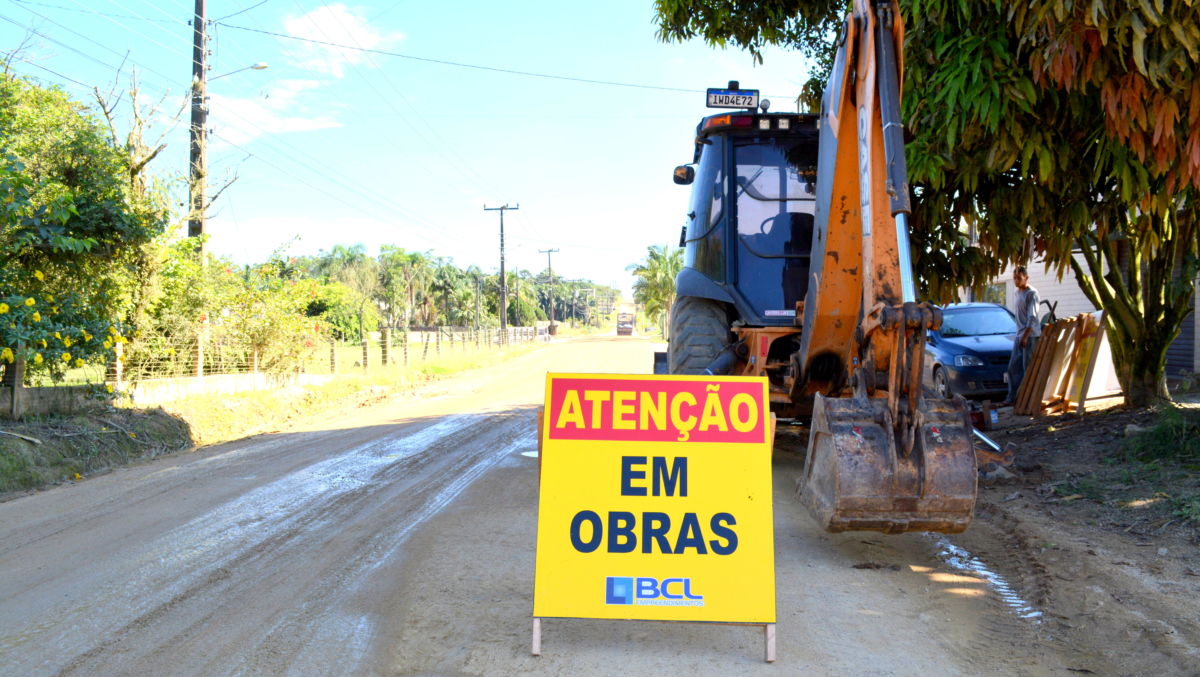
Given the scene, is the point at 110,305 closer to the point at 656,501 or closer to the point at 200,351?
the point at 200,351

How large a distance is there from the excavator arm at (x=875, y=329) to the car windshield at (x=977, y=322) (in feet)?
28.3

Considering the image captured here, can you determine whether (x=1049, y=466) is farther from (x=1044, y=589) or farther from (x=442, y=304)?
(x=442, y=304)

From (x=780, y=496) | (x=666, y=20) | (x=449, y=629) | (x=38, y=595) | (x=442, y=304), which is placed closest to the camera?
(x=449, y=629)

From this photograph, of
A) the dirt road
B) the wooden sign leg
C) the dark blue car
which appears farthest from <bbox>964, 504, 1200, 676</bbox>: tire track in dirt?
the dark blue car

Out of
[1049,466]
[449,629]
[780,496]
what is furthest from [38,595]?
[1049,466]

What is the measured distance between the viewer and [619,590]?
376 cm

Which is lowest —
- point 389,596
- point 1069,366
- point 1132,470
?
point 389,596

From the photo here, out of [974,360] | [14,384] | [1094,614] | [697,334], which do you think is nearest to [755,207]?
[697,334]

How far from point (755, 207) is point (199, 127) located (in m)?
11.8

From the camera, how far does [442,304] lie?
82.3 m

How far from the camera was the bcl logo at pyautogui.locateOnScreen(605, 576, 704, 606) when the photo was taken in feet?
12.2

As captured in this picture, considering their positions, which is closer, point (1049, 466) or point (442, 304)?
point (1049, 466)

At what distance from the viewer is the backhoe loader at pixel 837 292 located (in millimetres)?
4199

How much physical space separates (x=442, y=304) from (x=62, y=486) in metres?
75.3
